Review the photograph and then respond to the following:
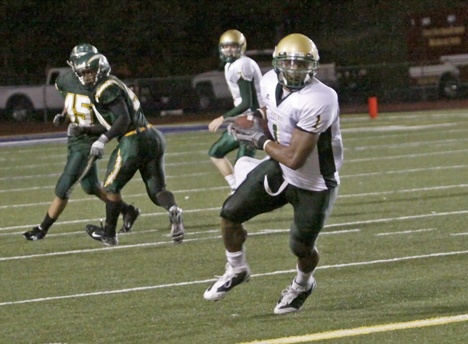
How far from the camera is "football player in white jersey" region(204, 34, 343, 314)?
6004 millimetres

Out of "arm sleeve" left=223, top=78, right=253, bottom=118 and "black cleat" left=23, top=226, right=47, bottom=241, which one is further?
"arm sleeve" left=223, top=78, right=253, bottom=118

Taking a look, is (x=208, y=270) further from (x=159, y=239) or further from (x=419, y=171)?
(x=419, y=171)

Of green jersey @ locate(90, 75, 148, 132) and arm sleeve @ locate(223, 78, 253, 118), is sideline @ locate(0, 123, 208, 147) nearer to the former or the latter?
arm sleeve @ locate(223, 78, 253, 118)

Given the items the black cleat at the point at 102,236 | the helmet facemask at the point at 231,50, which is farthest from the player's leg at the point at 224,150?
the black cleat at the point at 102,236

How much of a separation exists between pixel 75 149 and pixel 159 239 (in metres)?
1.00

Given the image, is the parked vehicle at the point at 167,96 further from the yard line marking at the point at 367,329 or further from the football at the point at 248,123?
the yard line marking at the point at 367,329

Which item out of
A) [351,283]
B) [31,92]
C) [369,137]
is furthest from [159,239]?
[31,92]

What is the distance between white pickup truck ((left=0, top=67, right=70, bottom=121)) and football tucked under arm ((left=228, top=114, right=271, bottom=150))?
24676 mm

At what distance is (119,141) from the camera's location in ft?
29.7

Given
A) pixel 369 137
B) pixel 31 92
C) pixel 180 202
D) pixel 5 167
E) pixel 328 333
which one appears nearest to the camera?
pixel 328 333

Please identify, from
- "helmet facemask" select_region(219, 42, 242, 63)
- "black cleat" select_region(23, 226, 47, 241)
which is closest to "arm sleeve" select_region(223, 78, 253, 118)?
"helmet facemask" select_region(219, 42, 242, 63)

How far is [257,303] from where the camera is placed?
6660mm

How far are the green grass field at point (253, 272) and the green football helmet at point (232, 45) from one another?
Answer: 1.47m

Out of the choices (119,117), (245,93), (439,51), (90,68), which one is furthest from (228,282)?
(439,51)
